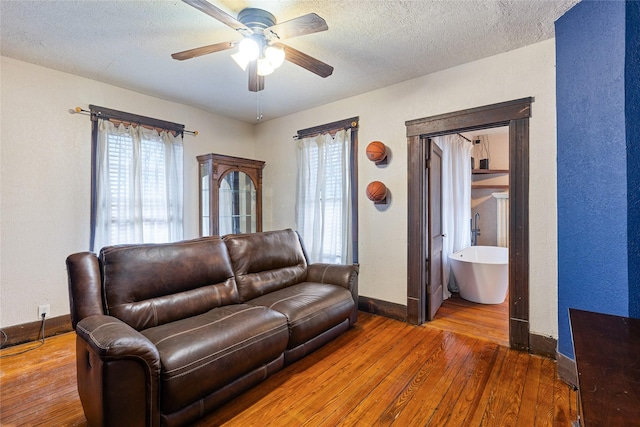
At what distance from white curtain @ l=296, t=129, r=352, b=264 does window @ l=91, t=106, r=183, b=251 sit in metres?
1.55

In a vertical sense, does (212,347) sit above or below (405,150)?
below

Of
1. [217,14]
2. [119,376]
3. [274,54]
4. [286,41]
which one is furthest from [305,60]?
[119,376]

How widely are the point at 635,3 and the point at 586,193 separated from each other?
1.01 m

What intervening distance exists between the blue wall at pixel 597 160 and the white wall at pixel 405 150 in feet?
0.94

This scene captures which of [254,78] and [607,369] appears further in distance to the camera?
[254,78]

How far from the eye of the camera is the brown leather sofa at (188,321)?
141cm

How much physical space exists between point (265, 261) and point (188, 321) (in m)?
0.94

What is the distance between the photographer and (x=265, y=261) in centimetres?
281

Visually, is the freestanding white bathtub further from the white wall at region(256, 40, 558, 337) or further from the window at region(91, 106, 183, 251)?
the window at region(91, 106, 183, 251)

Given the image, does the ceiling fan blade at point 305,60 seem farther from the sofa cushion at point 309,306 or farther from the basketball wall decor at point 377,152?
the sofa cushion at point 309,306

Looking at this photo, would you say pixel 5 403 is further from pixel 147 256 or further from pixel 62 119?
pixel 62 119

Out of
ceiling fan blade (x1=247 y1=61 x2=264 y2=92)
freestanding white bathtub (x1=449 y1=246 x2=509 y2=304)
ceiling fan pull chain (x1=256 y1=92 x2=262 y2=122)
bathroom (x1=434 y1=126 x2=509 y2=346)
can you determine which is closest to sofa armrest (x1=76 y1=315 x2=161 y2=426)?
ceiling fan blade (x1=247 y1=61 x2=264 y2=92)

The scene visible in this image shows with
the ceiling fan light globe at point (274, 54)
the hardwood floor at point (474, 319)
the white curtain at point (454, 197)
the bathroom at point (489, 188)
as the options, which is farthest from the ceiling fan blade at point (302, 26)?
the bathroom at point (489, 188)

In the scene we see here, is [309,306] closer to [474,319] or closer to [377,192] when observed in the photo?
[377,192]
